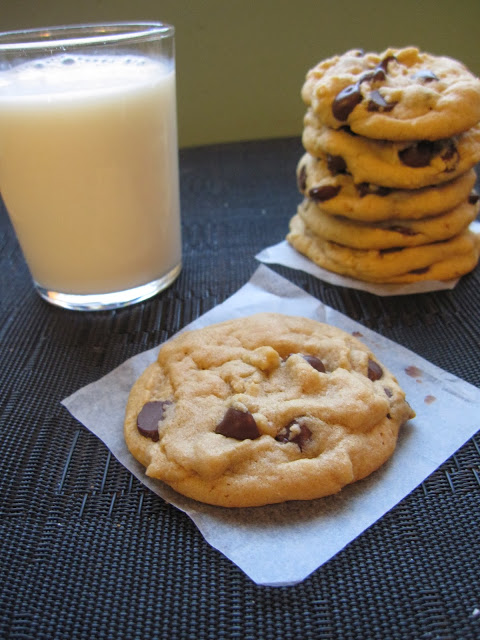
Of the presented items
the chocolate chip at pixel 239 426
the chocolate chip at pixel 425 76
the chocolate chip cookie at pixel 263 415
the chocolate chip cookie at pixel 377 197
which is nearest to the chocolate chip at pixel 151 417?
the chocolate chip cookie at pixel 263 415

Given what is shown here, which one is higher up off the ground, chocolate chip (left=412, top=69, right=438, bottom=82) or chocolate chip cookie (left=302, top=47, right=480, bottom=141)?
chocolate chip (left=412, top=69, right=438, bottom=82)

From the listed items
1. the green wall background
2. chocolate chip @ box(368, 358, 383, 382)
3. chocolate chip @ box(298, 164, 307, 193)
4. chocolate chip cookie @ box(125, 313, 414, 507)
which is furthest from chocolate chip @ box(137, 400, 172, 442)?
the green wall background

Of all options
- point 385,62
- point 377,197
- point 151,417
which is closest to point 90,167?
point 151,417

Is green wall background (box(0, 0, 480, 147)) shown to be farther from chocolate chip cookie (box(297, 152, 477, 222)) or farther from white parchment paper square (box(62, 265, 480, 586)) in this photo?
white parchment paper square (box(62, 265, 480, 586))

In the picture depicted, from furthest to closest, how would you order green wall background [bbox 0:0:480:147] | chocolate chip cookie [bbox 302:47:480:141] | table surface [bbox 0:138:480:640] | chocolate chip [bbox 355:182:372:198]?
green wall background [bbox 0:0:480:147]
chocolate chip [bbox 355:182:372:198]
chocolate chip cookie [bbox 302:47:480:141]
table surface [bbox 0:138:480:640]

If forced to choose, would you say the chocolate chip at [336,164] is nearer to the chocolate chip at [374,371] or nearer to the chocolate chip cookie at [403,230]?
the chocolate chip cookie at [403,230]

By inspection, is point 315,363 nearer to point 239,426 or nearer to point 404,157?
point 239,426
